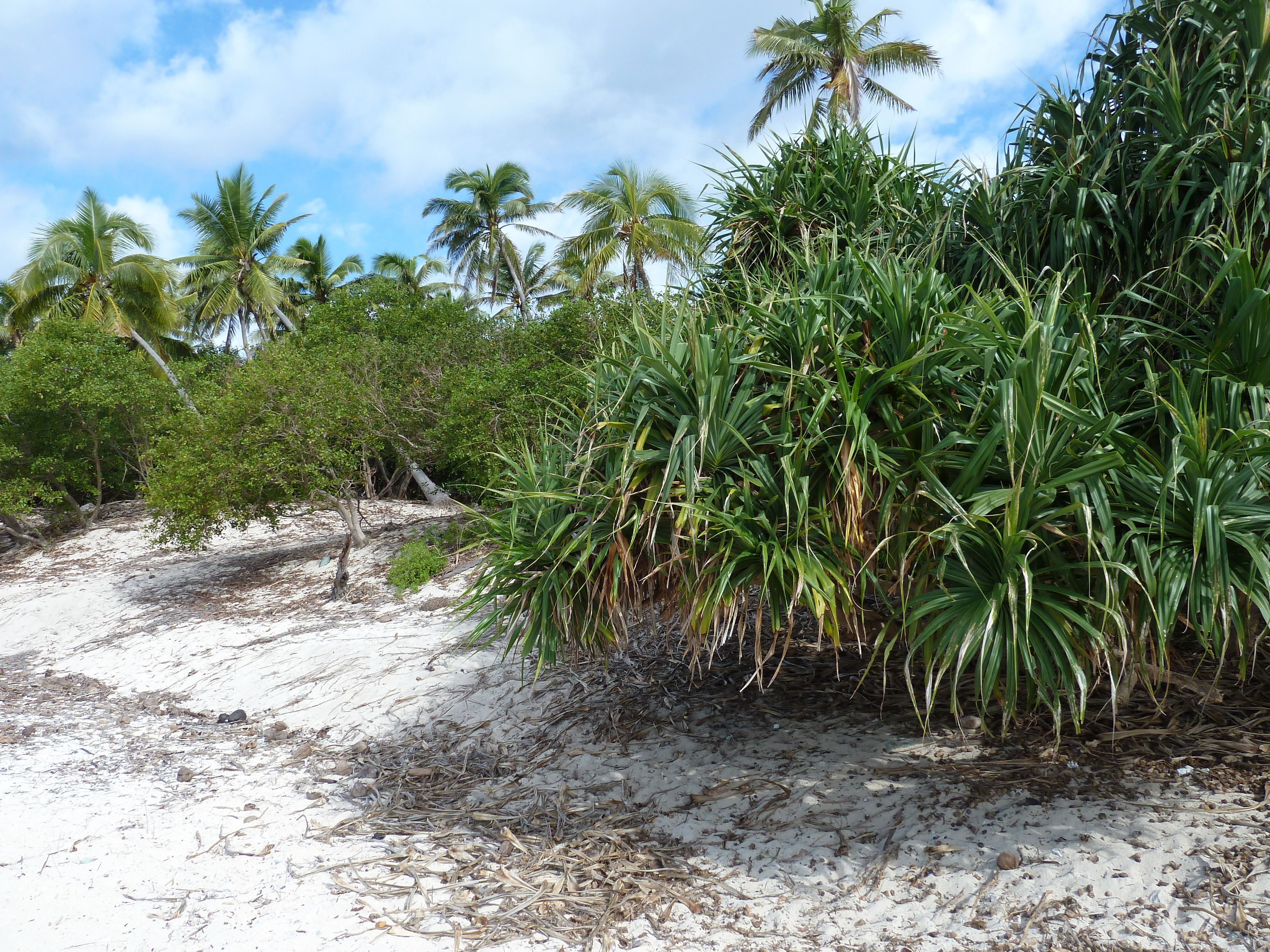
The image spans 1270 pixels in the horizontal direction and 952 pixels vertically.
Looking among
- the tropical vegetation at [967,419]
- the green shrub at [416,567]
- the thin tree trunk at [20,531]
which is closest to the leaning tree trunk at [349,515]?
the green shrub at [416,567]

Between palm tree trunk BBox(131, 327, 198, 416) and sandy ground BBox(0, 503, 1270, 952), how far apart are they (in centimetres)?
1142

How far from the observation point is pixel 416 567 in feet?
39.1

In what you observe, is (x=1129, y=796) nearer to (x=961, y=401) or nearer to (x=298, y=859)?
(x=961, y=401)

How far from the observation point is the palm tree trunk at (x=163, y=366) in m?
19.3

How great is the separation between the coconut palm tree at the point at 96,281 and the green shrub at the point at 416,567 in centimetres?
1592

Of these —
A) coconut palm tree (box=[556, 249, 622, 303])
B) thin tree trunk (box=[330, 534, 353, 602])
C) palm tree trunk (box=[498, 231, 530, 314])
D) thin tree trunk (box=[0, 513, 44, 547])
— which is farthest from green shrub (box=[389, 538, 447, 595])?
palm tree trunk (box=[498, 231, 530, 314])

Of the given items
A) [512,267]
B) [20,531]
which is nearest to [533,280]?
[512,267]

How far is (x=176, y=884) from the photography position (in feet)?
15.5

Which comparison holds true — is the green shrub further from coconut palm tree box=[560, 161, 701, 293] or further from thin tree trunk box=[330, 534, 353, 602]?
coconut palm tree box=[560, 161, 701, 293]

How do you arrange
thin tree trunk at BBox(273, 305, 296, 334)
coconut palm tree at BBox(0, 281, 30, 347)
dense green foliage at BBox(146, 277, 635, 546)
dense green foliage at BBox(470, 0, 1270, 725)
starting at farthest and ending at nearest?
thin tree trunk at BBox(273, 305, 296, 334)
coconut palm tree at BBox(0, 281, 30, 347)
dense green foliage at BBox(146, 277, 635, 546)
dense green foliage at BBox(470, 0, 1270, 725)

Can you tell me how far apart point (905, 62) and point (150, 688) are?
980 inches

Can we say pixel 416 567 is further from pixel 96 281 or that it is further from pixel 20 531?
pixel 96 281

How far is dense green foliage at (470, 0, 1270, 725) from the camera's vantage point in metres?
3.48

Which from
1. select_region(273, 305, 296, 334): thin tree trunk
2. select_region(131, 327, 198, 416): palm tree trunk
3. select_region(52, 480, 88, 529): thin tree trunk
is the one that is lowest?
select_region(52, 480, 88, 529): thin tree trunk
